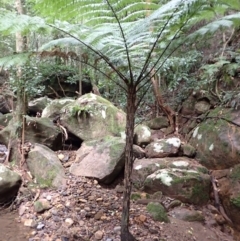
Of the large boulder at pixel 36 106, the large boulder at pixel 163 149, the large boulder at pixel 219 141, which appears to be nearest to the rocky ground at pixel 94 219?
the large boulder at pixel 219 141

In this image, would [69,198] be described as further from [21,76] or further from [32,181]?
[21,76]

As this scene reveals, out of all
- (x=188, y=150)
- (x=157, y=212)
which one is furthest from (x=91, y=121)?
(x=157, y=212)

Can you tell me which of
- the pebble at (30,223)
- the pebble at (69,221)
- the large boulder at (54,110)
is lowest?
the pebble at (30,223)

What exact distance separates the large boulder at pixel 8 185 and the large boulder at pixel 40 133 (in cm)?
74

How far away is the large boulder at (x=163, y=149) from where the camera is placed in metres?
3.20

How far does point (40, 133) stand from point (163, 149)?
158 centimetres

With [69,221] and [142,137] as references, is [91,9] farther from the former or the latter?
[142,137]

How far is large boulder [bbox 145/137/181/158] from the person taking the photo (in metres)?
3.20

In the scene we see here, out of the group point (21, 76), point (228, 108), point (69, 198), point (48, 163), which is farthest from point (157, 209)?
point (21, 76)

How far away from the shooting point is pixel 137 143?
3.58 m

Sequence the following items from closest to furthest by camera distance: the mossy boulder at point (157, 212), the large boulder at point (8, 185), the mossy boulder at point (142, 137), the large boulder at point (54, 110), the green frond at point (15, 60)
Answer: the green frond at point (15, 60)
the mossy boulder at point (157, 212)
the large boulder at point (8, 185)
the mossy boulder at point (142, 137)
the large boulder at point (54, 110)

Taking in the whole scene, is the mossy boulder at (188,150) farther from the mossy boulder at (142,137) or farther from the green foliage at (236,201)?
the green foliage at (236,201)

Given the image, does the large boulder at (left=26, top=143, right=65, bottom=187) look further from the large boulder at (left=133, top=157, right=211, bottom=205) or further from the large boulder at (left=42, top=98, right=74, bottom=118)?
the large boulder at (left=42, top=98, right=74, bottom=118)

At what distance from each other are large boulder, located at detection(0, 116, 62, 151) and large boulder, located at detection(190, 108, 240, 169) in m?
1.80
